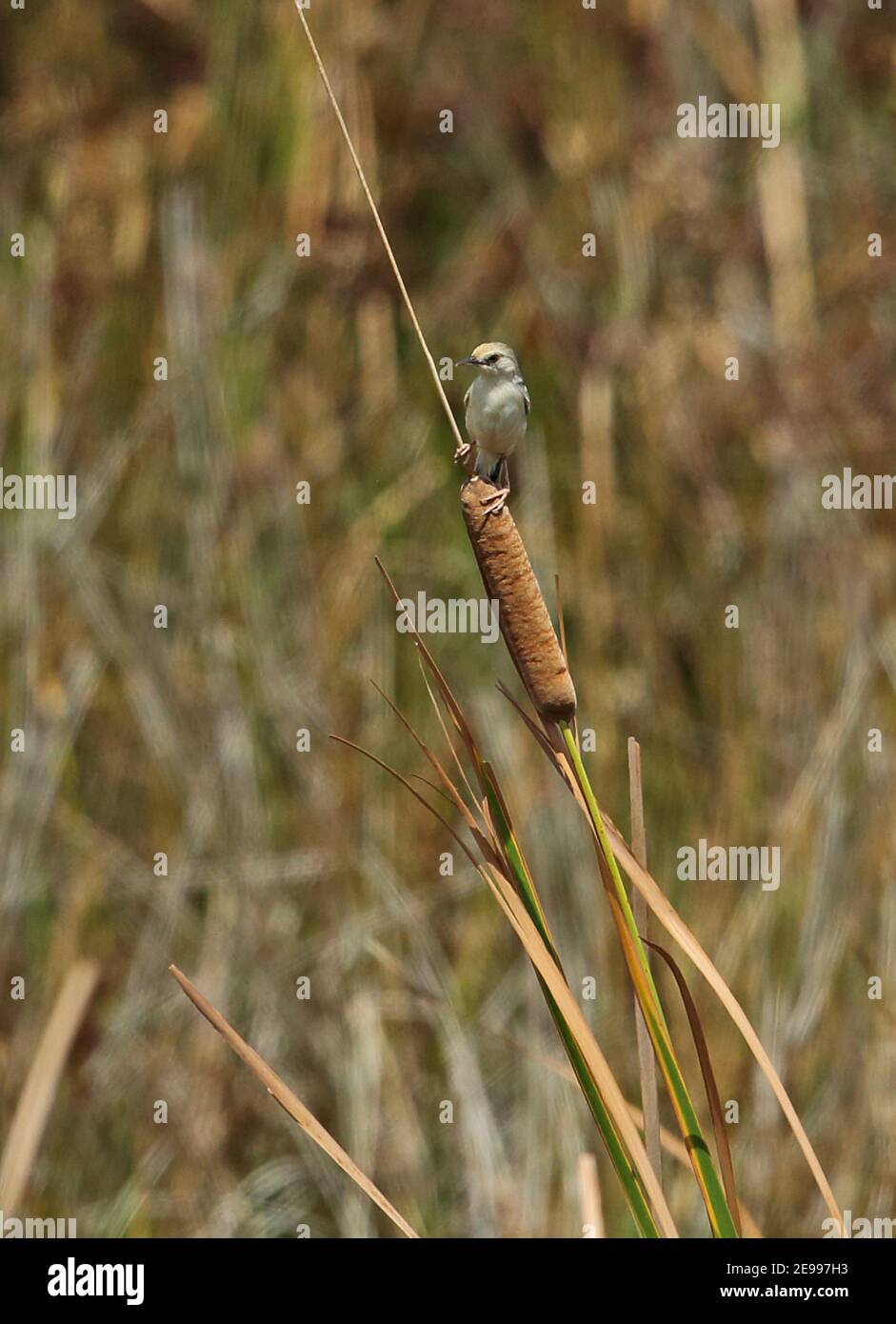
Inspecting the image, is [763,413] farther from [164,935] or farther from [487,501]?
[487,501]

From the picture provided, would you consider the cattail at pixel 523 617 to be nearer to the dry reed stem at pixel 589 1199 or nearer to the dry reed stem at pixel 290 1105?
the dry reed stem at pixel 290 1105

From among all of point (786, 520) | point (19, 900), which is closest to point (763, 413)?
point (786, 520)

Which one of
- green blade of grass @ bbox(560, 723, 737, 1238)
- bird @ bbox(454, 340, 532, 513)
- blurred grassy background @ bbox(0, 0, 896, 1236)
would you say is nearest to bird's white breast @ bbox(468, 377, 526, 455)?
bird @ bbox(454, 340, 532, 513)

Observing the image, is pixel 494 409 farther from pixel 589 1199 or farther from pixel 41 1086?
pixel 41 1086

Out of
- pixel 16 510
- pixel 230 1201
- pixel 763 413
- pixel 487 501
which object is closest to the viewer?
pixel 487 501

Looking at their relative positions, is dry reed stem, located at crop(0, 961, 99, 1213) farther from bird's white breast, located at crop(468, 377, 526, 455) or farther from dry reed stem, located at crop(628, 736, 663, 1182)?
dry reed stem, located at crop(628, 736, 663, 1182)

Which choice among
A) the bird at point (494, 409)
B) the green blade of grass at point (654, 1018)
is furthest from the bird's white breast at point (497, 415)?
the green blade of grass at point (654, 1018)
